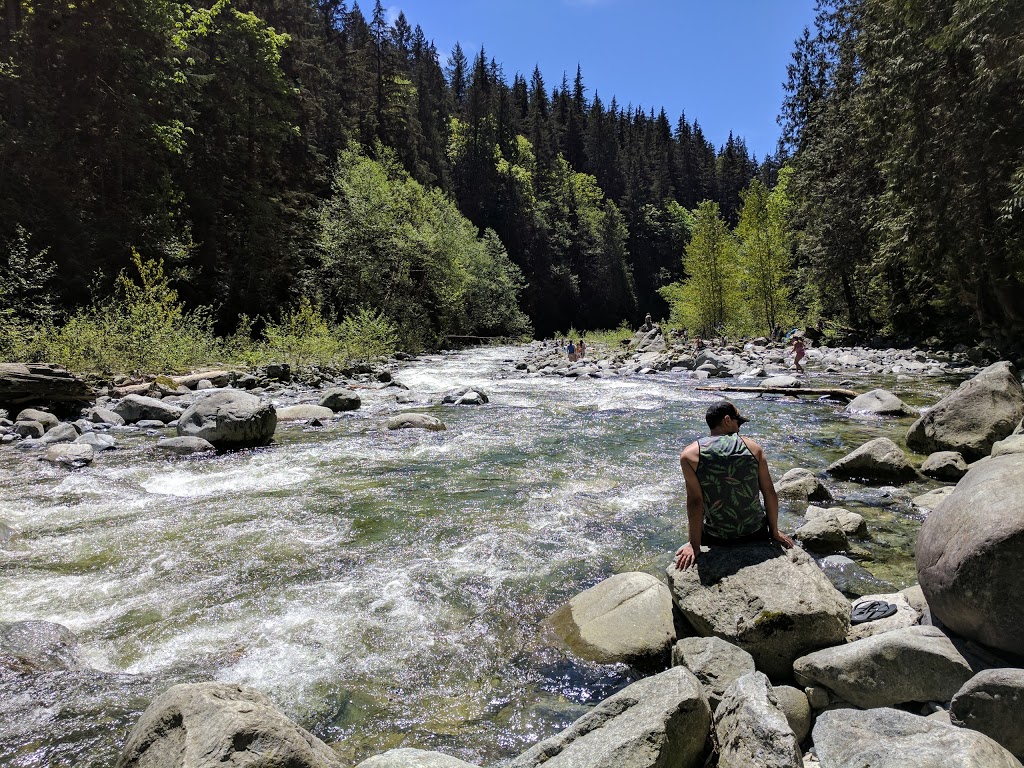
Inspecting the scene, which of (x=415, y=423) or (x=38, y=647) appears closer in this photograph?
(x=38, y=647)

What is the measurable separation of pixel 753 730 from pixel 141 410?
42.5 feet

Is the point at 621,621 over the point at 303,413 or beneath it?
beneath

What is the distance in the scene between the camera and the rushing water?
3.58m

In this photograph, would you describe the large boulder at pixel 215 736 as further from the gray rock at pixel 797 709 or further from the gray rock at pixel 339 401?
the gray rock at pixel 339 401

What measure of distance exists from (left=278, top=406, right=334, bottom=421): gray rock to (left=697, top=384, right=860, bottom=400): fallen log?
1103 cm

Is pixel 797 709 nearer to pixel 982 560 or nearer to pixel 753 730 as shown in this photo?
pixel 753 730

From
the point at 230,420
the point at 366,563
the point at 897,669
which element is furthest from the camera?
the point at 230,420

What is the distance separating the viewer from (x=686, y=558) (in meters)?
4.05

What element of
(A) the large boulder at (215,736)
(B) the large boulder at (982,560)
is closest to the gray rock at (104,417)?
(A) the large boulder at (215,736)

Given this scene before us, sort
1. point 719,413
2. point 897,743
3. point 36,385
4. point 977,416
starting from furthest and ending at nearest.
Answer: point 36,385 → point 977,416 → point 719,413 → point 897,743

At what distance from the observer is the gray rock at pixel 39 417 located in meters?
10.3

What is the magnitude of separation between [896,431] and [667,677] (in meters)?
9.87

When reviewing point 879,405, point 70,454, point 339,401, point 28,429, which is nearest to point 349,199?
point 339,401

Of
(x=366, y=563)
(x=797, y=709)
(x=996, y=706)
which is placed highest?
(x=996, y=706)
